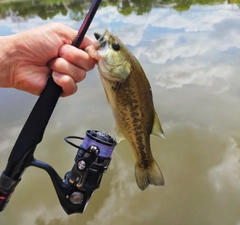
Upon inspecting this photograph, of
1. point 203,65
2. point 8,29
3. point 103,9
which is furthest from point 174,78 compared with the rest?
point 103,9

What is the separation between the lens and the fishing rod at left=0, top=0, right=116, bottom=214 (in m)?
1.54

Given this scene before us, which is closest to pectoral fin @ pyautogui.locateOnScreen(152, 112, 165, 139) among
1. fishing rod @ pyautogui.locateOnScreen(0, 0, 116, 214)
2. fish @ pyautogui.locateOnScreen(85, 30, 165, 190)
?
fish @ pyautogui.locateOnScreen(85, 30, 165, 190)

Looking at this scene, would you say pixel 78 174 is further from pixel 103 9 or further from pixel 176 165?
pixel 103 9

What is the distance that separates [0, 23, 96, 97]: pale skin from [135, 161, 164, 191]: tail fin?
0.71m

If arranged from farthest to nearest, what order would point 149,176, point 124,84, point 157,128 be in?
point 149,176
point 157,128
point 124,84

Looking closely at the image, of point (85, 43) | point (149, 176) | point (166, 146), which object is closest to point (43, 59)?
point (85, 43)

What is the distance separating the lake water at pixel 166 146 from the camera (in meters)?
3.10

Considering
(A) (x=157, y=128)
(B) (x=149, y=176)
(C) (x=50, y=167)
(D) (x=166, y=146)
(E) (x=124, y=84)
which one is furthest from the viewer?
(D) (x=166, y=146)

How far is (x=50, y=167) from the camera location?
1590mm

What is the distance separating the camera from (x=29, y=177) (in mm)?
3531

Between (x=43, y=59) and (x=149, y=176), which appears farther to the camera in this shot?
(x=149, y=176)

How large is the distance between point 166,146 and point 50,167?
2.41 m

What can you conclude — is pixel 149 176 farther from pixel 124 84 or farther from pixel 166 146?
pixel 166 146

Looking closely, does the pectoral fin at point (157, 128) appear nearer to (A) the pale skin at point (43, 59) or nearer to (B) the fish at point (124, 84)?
(B) the fish at point (124, 84)
